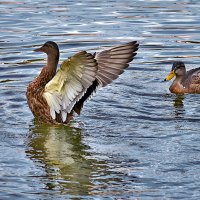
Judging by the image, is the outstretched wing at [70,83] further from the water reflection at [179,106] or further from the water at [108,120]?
the water reflection at [179,106]

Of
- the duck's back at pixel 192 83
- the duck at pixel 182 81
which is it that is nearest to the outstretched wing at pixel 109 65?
the duck at pixel 182 81

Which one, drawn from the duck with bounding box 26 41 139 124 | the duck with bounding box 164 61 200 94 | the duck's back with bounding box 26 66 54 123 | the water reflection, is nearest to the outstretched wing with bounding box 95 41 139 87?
the duck with bounding box 26 41 139 124

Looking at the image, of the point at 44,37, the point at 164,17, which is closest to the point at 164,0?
the point at 164,17

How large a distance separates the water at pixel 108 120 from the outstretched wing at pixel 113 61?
63cm

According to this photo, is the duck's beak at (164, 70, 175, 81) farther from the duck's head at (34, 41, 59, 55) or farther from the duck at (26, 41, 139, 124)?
the duck's head at (34, 41, 59, 55)

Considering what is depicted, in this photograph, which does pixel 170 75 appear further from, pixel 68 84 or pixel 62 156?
pixel 62 156

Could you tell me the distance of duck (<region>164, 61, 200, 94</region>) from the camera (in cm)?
1470

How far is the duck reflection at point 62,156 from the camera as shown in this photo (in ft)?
32.4

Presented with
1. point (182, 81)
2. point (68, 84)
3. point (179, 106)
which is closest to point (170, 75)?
point (182, 81)

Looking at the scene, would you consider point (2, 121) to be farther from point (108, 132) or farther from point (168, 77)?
point (168, 77)

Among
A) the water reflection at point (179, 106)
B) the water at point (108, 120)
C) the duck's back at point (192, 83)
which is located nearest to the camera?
the water at point (108, 120)

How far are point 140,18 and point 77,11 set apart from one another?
1.59 m

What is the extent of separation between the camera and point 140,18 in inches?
778

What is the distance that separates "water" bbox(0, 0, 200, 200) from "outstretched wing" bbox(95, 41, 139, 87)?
63 centimetres
